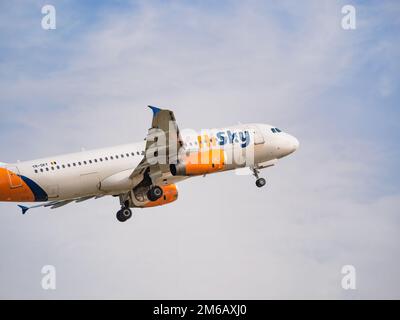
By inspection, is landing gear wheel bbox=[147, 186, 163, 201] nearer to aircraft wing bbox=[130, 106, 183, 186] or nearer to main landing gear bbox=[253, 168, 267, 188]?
aircraft wing bbox=[130, 106, 183, 186]

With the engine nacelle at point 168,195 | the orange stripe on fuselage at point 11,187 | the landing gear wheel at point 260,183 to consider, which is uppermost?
the landing gear wheel at point 260,183

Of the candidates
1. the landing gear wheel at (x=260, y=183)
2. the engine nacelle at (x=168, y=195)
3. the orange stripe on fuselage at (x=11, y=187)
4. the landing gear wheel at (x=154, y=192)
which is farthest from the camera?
the landing gear wheel at (x=260, y=183)

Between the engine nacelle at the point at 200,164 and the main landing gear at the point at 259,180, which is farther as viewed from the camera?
the main landing gear at the point at 259,180

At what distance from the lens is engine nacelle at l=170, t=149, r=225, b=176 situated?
65.2 m

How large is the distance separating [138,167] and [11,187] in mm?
9145

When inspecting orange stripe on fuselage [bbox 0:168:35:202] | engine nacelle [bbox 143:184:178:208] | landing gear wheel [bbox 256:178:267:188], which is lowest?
orange stripe on fuselage [bbox 0:168:35:202]

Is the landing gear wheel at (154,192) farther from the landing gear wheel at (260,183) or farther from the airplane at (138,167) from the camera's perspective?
the landing gear wheel at (260,183)

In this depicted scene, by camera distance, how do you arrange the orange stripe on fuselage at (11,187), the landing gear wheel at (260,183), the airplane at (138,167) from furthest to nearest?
the landing gear wheel at (260,183) → the airplane at (138,167) → the orange stripe on fuselage at (11,187)

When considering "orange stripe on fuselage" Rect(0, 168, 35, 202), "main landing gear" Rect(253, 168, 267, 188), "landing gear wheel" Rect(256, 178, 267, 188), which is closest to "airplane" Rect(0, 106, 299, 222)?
"orange stripe on fuselage" Rect(0, 168, 35, 202)

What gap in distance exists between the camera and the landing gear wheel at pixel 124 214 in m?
71.8

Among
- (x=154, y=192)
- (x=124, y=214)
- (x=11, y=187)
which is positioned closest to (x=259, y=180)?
(x=154, y=192)

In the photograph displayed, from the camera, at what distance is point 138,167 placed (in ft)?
219

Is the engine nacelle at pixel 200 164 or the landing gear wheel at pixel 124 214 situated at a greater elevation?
the engine nacelle at pixel 200 164

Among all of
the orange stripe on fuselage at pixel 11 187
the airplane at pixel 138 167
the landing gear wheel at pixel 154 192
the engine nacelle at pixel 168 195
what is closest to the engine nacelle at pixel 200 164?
the airplane at pixel 138 167
